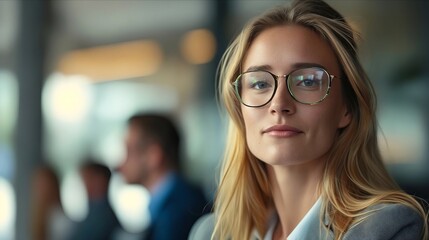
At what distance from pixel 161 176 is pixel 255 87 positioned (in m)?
1.58

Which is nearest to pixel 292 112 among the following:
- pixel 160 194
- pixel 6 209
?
pixel 160 194

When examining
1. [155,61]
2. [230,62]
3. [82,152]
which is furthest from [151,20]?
[230,62]

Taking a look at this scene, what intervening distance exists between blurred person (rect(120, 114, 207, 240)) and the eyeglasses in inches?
50.7

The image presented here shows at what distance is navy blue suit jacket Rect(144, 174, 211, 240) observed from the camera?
2.88 m

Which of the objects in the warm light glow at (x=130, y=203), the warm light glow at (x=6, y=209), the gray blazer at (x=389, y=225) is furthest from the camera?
the warm light glow at (x=6, y=209)

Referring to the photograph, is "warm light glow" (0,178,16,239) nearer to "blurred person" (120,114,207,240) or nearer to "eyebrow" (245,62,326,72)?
"blurred person" (120,114,207,240)

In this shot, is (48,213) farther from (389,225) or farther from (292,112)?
(389,225)

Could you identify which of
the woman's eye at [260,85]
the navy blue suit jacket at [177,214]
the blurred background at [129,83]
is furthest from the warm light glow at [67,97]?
the woman's eye at [260,85]

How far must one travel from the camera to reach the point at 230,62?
71.7 inches

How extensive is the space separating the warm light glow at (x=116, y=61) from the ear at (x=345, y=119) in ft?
10.2

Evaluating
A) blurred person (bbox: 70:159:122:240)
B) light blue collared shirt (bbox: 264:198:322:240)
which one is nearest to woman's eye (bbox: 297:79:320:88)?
light blue collared shirt (bbox: 264:198:322:240)

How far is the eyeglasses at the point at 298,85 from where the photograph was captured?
1.62 meters

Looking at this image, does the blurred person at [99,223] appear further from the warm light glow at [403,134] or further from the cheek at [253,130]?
the cheek at [253,130]

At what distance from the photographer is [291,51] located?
1665 mm
